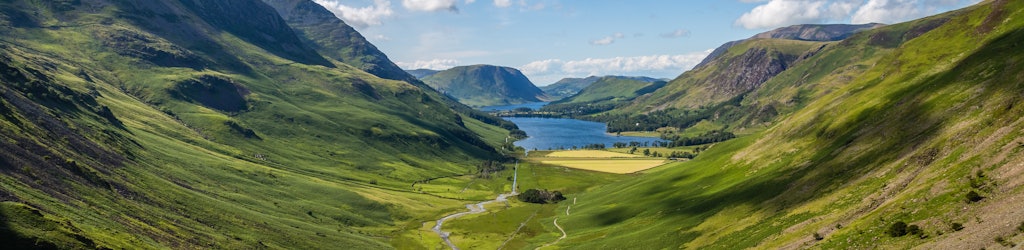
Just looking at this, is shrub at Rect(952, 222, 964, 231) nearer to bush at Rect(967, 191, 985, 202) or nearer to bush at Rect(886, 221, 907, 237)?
bush at Rect(886, 221, 907, 237)

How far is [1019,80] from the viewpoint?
312 ft

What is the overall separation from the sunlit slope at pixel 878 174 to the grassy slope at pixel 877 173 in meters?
0.33

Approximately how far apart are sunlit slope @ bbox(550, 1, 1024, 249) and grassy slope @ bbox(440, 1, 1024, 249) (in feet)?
1.07

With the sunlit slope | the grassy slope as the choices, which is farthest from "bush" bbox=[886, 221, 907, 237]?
the grassy slope

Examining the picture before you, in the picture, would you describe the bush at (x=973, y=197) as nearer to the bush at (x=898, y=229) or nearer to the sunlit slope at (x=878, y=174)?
the sunlit slope at (x=878, y=174)

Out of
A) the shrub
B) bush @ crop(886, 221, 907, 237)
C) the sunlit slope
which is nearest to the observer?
the shrub

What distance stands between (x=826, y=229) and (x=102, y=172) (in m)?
150

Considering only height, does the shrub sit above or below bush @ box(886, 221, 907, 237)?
above

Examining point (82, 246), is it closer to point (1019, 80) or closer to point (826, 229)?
point (826, 229)

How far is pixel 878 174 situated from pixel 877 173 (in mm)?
954

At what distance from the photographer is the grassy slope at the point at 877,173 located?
63.5 metres

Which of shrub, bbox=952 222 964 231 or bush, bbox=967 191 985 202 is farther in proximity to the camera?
bush, bbox=967 191 985 202

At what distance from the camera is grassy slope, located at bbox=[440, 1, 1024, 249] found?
63.5 m

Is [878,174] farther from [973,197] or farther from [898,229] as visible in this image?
[898,229]
